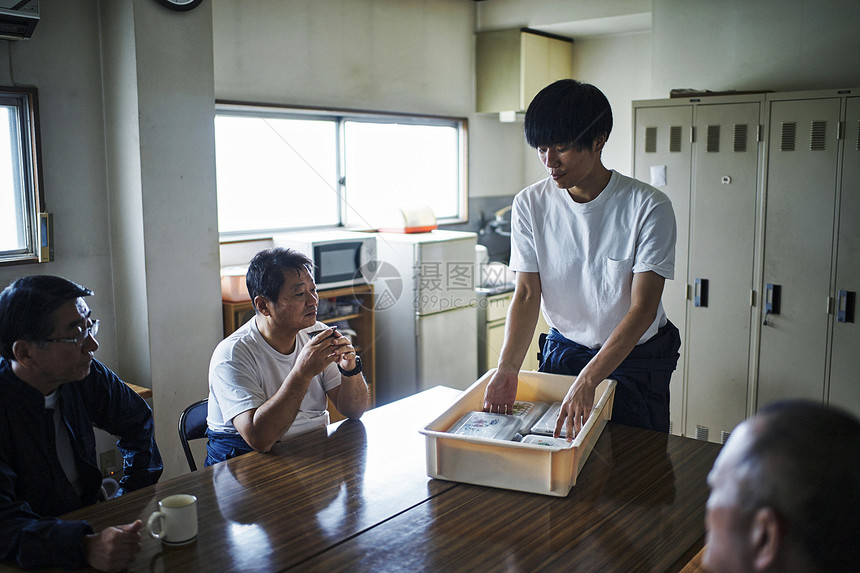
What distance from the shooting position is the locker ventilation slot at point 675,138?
396 cm

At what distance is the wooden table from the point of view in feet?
4.64

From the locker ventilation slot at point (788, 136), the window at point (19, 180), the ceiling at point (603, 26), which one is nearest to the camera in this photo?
the window at point (19, 180)

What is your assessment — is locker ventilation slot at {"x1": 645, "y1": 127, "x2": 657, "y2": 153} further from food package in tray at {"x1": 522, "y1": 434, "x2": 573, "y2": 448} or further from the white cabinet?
food package in tray at {"x1": 522, "y1": 434, "x2": 573, "y2": 448}

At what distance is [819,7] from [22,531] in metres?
4.36

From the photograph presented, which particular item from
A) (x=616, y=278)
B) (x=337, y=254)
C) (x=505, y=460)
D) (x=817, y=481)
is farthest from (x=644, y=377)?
(x=337, y=254)

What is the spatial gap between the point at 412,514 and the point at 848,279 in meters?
2.92

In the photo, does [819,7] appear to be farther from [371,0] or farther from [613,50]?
[371,0]

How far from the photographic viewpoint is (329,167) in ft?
15.2

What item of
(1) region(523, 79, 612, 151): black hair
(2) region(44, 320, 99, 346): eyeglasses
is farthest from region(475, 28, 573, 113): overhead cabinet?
(2) region(44, 320, 99, 346): eyeglasses

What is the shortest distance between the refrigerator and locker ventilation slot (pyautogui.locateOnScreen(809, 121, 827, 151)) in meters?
2.07

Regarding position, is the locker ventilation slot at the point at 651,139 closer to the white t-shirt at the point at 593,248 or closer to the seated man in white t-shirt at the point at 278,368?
the white t-shirt at the point at 593,248

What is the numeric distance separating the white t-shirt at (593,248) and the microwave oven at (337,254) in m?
1.85

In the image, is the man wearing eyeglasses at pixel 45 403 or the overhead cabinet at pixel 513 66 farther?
the overhead cabinet at pixel 513 66

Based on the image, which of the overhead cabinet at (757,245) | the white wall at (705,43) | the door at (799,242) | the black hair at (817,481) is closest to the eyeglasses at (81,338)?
the black hair at (817,481)
